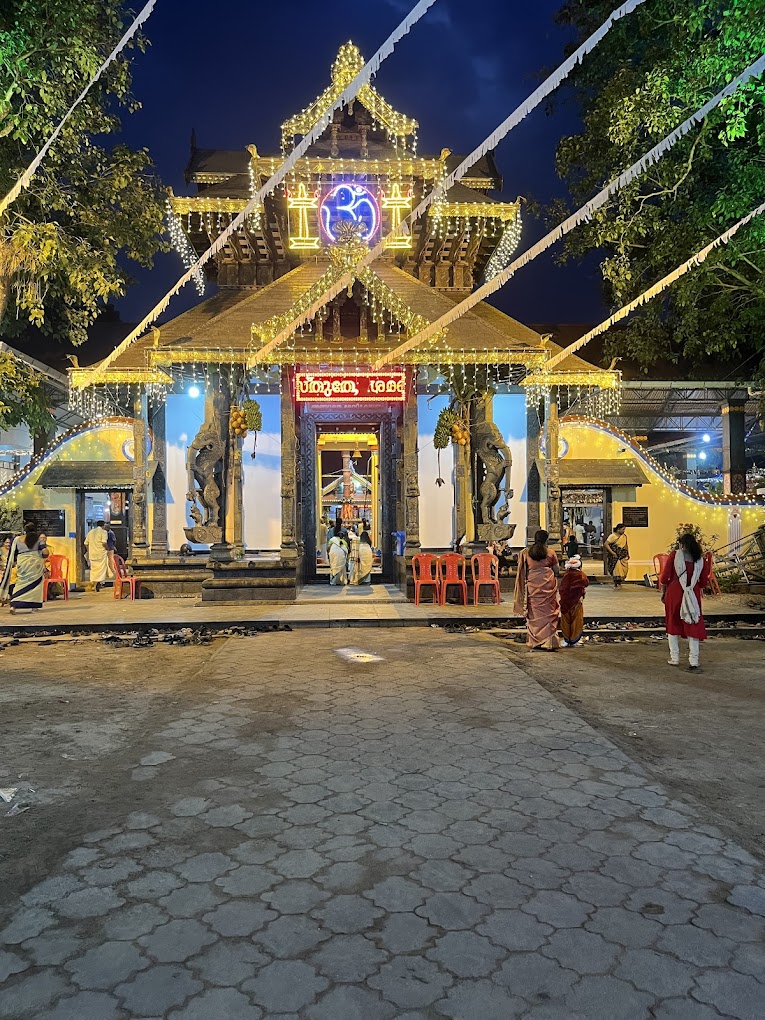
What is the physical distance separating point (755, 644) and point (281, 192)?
42.8ft

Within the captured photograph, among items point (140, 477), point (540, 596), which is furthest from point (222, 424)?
point (540, 596)

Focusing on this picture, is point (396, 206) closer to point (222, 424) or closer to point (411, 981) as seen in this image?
point (222, 424)

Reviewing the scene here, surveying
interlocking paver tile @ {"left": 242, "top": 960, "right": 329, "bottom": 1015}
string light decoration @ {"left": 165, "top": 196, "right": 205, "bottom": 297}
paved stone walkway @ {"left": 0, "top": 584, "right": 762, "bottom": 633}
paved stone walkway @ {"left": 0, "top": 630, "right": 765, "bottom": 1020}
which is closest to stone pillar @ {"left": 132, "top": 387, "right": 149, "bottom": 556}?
paved stone walkway @ {"left": 0, "top": 584, "right": 762, "bottom": 633}

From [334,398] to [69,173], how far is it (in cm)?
584

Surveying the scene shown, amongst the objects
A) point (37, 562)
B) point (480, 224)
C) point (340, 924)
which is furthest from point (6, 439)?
point (340, 924)

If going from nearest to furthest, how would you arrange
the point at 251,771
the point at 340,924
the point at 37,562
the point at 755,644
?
the point at 340,924 < the point at 251,771 < the point at 755,644 < the point at 37,562

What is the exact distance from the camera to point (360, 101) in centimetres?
1617

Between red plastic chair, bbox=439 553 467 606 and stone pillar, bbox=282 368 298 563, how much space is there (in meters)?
2.84

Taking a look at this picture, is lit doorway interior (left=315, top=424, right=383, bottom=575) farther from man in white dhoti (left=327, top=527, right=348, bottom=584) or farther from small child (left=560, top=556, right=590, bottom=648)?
small child (left=560, top=556, right=590, bottom=648)

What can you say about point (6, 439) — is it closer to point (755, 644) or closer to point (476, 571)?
point (476, 571)

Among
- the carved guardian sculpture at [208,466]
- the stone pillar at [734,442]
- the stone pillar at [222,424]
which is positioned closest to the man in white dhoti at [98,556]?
the carved guardian sculpture at [208,466]

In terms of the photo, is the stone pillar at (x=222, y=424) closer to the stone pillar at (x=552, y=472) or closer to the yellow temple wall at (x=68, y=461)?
the yellow temple wall at (x=68, y=461)

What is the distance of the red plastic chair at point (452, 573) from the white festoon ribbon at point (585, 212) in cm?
393

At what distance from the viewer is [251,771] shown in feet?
15.2
